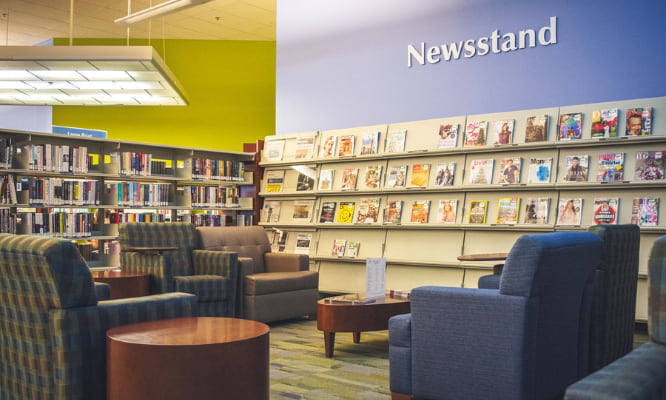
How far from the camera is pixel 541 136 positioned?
553 centimetres

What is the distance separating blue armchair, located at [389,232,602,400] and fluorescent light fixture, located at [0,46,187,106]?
491 centimetres

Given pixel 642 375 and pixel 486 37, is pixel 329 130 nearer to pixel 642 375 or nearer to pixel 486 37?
pixel 486 37

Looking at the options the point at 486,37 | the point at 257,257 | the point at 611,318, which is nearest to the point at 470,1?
the point at 486,37

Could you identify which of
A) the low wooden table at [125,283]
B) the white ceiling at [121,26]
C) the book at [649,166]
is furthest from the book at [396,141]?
the white ceiling at [121,26]

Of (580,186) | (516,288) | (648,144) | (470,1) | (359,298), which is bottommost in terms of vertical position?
(359,298)

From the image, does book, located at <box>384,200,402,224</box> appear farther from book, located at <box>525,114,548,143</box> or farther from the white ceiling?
the white ceiling

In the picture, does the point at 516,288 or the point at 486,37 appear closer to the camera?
the point at 516,288

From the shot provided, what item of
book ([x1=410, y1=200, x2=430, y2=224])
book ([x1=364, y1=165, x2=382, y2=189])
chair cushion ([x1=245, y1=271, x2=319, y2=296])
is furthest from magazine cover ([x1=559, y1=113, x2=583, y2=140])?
chair cushion ([x1=245, y1=271, x2=319, y2=296])

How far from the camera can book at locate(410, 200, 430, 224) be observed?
6219 millimetres

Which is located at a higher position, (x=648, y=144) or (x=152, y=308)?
(x=648, y=144)

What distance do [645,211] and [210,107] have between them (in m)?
8.07

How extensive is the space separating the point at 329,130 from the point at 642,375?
249 inches

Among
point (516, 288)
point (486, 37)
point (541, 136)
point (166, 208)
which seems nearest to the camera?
point (516, 288)

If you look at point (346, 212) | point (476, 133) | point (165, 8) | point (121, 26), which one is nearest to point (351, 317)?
point (476, 133)
